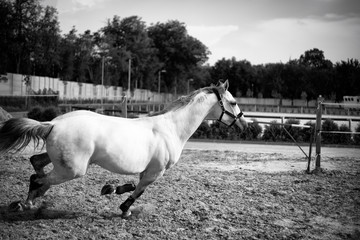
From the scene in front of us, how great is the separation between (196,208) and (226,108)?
168 cm

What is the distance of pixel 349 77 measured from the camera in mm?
65125

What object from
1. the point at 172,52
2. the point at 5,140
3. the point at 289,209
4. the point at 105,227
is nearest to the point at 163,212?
the point at 105,227

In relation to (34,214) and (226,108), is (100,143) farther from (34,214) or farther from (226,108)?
(226,108)

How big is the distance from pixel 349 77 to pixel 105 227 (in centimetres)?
7053

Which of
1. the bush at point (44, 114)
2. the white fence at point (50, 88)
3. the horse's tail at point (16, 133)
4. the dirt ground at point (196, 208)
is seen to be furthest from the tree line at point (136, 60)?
the horse's tail at point (16, 133)

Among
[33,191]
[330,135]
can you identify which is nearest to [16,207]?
[33,191]

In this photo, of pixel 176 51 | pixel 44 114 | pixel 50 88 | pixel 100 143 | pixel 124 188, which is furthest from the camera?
pixel 176 51

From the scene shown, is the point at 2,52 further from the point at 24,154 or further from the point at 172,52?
the point at 172,52

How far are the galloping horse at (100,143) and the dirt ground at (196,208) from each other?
1.47ft

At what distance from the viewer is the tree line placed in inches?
1384

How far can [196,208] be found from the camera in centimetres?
528

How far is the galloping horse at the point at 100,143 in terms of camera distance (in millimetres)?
3912

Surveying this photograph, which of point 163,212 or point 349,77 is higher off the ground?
point 349,77

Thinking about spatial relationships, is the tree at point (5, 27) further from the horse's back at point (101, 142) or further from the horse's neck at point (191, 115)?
the horse's back at point (101, 142)
